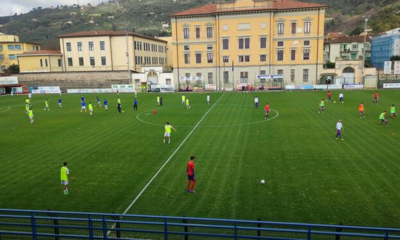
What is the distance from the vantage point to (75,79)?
75750 mm

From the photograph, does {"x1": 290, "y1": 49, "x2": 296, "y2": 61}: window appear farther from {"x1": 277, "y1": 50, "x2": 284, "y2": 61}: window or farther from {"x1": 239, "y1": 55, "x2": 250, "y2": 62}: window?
{"x1": 239, "y1": 55, "x2": 250, "y2": 62}: window

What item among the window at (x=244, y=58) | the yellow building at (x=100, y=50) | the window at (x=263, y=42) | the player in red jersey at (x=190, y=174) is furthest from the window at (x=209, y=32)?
the player in red jersey at (x=190, y=174)

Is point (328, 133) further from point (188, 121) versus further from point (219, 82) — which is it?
point (219, 82)

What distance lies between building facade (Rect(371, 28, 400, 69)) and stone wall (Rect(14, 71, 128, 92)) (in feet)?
208

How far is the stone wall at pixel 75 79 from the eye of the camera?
7419 centimetres

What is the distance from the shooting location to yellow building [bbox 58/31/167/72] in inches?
3093

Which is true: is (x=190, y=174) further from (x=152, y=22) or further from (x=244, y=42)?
(x=152, y=22)

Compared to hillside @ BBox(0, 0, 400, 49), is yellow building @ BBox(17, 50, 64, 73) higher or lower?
lower

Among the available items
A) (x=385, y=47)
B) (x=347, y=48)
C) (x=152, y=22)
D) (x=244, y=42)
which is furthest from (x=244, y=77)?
(x=152, y=22)

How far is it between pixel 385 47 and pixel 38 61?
8744cm

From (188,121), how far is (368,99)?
94.1ft

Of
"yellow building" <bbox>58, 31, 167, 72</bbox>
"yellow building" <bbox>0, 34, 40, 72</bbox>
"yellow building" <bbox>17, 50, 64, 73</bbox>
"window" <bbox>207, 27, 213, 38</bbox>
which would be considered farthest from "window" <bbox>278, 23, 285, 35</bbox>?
"yellow building" <bbox>0, 34, 40, 72</bbox>

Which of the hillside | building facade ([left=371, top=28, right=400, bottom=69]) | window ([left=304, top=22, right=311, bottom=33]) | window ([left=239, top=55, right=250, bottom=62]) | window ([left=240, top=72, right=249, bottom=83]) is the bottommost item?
window ([left=240, top=72, right=249, bottom=83])

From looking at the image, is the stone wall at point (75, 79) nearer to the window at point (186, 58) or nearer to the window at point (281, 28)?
the window at point (186, 58)
